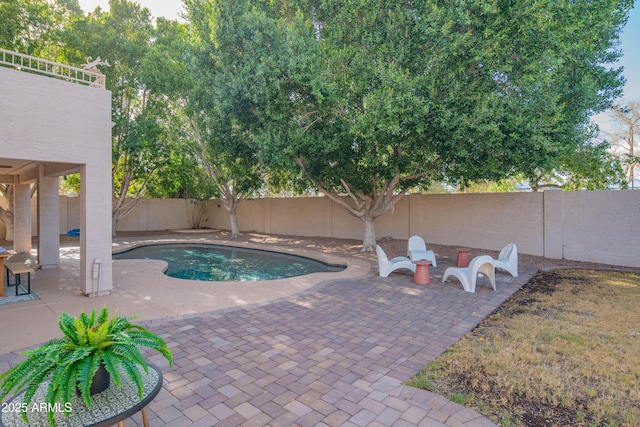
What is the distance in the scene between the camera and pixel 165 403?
9.53ft

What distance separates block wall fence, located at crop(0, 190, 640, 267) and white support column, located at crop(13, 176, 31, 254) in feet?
20.6

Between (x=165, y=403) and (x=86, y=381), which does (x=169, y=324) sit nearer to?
(x=165, y=403)

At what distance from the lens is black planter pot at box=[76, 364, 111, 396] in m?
2.13

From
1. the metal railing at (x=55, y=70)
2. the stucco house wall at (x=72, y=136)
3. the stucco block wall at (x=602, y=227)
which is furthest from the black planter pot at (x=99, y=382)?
the stucco block wall at (x=602, y=227)

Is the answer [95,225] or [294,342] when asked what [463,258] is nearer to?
[294,342]

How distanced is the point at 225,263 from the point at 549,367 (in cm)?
1014

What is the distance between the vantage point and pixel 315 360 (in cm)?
372

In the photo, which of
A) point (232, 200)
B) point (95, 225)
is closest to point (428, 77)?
point (95, 225)

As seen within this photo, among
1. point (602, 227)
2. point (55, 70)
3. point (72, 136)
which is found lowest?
point (602, 227)

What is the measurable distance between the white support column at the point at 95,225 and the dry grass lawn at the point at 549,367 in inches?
219

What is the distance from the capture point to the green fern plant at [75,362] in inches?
74.7

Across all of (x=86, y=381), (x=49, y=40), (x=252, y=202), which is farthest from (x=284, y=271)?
(x=49, y=40)

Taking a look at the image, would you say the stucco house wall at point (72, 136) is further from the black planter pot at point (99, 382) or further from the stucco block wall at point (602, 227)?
the stucco block wall at point (602, 227)

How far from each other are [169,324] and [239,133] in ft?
26.7
